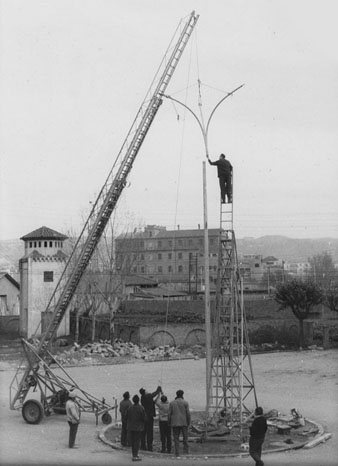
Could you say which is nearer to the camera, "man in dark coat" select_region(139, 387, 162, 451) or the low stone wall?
"man in dark coat" select_region(139, 387, 162, 451)

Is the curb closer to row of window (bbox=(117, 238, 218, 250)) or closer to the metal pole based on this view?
the metal pole

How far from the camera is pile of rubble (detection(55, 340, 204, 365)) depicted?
127ft

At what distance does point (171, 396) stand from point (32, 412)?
23.4 ft

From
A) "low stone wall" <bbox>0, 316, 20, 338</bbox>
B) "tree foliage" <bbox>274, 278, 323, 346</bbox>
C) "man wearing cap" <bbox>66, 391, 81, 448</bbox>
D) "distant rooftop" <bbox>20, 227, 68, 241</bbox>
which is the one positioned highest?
"distant rooftop" <bbox>20, 227, 68, 241</bbox>

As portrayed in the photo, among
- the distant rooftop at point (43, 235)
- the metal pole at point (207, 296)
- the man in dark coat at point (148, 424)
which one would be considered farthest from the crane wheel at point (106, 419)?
the distant rooftop at point (43, 235)

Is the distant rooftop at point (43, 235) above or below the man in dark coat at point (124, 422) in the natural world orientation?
above

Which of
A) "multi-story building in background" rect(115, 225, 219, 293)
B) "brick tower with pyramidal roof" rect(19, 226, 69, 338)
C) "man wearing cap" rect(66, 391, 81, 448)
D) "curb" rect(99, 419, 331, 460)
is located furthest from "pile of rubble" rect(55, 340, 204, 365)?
"multi-story building in background" rect(115, 225, 219, 293)

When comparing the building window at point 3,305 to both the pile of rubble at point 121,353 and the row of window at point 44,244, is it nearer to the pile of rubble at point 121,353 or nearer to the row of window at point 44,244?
the row of window at point 44,244

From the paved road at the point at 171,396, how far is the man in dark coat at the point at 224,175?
23.0 ft

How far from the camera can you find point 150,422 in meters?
16.6

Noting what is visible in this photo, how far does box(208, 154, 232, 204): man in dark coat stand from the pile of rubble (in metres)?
21.3

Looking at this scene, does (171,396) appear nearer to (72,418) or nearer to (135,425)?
(72,418)

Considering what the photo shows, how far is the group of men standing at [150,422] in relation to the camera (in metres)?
15.3

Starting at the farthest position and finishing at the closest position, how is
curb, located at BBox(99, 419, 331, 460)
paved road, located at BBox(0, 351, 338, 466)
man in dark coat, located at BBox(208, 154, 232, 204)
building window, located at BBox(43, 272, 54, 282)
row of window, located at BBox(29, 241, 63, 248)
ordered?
row of window, located at BBox(29, 241, 63, 248), building window, located at BBox(43, 272, 54, 282), man in dark coat, located at BBox(208, 154, 232, 204), curb, located at BBox(99, 419, 331, 460), paved road, located at BBox(0, 351, 338, 466)
